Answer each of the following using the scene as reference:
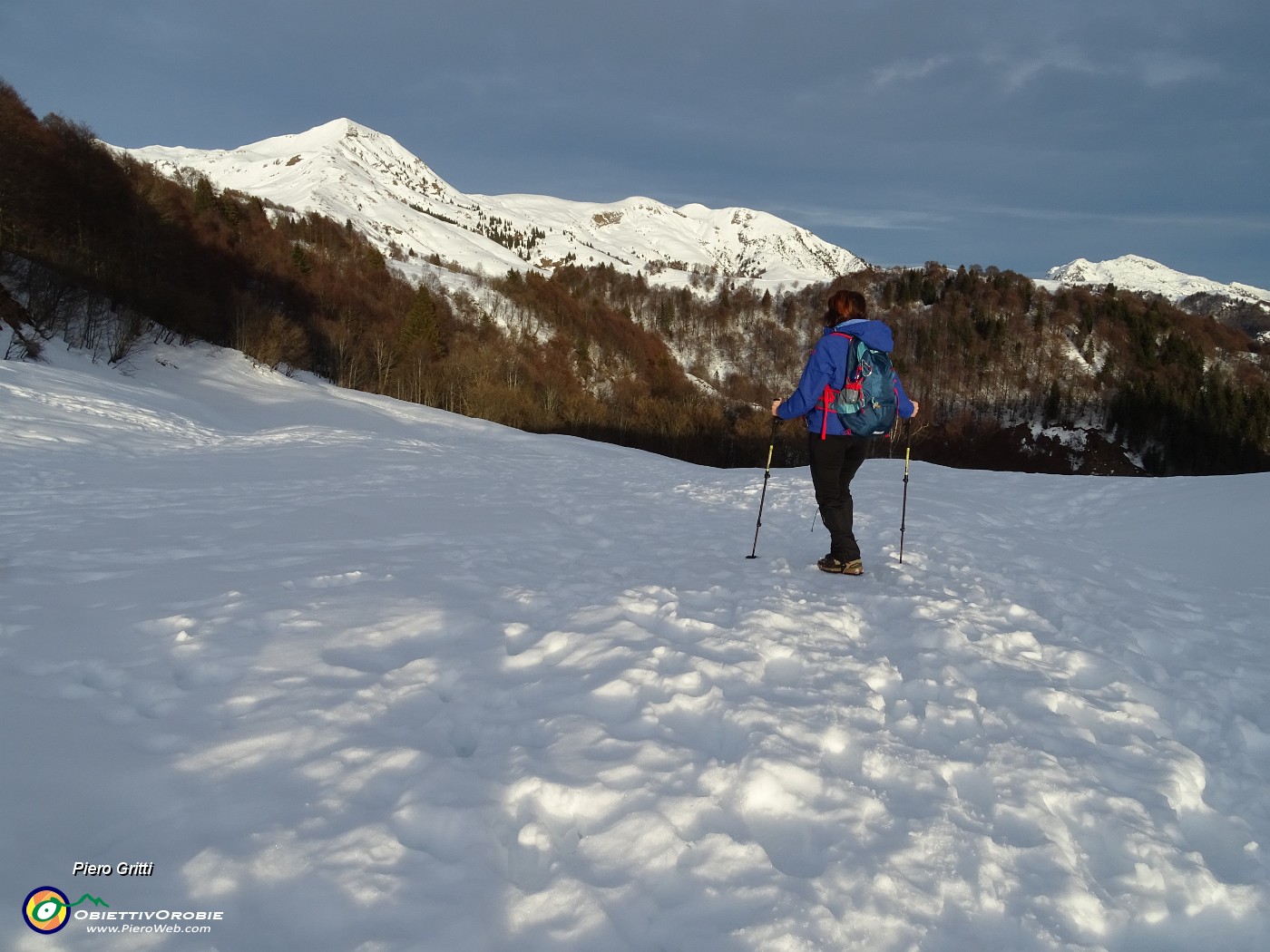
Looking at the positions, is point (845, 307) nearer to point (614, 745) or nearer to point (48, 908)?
point (614, 745)

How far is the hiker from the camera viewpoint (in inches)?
210

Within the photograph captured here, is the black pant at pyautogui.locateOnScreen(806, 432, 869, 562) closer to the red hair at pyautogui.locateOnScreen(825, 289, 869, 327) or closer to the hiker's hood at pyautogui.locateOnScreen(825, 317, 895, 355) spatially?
the hiker's hood at pyautogui.locateOnScreen(825, 317, 895, 355)

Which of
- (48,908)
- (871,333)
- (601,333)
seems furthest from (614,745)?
(601,333)

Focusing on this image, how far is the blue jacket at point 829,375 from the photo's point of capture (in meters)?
5.25

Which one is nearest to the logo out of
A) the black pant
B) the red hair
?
the black pant

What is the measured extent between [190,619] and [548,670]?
2152 millimetres

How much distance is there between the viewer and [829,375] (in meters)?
5.37

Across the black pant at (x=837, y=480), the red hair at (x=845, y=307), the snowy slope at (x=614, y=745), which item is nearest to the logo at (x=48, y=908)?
the snowy slope at (x=614, y=745)

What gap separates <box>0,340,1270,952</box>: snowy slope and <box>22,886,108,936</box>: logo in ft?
0.10

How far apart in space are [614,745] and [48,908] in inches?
74.0

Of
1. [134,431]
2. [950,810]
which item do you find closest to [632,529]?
[950,810]

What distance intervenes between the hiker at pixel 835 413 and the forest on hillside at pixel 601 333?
5.12 ft

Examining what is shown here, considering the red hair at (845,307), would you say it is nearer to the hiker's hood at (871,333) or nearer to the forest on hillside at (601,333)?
the hiker's hood at (871,333)

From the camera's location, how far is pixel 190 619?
3717mm
